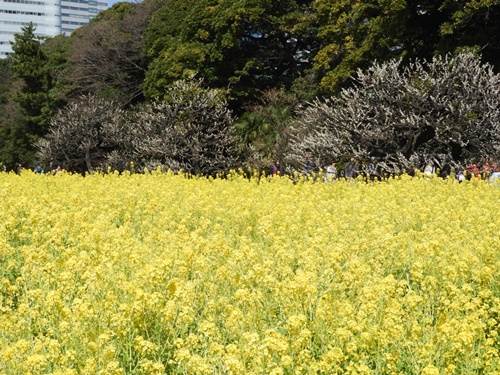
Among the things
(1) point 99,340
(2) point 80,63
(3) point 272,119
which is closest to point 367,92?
(3) point 272,119

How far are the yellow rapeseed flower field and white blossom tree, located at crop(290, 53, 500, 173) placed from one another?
739 centimetres

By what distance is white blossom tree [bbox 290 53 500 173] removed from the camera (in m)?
14.9

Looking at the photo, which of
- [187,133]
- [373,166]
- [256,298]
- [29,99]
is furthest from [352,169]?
[29,99]

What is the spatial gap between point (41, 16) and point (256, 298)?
156m

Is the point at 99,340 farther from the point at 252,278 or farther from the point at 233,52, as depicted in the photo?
the point at 233,52

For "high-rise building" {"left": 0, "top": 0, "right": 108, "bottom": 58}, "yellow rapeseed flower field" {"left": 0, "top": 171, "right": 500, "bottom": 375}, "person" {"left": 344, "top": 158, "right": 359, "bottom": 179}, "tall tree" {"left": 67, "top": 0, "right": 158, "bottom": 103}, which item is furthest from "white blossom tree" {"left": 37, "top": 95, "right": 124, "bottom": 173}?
"high-rise building" {"left": 0, "top": 0, "right": 108, "bottom": 58}

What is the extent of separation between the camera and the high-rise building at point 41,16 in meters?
138

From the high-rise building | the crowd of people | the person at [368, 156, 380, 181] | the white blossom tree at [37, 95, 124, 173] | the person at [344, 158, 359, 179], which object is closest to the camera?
the crowd of people

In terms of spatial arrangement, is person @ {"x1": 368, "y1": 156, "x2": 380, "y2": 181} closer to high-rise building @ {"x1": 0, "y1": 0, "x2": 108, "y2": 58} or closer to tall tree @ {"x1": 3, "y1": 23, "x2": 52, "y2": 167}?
tall tree @ {"x1": 3, "y1": 23, "x2": 52, "y2": 167}

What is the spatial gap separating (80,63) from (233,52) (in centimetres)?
1196

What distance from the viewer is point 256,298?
4.00m

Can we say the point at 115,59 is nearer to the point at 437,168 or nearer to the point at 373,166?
the point at 373,166

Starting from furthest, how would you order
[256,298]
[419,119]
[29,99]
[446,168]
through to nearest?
[29,99] < [446,168] < [419,119] < [256,298]

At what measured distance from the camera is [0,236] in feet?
21.4
